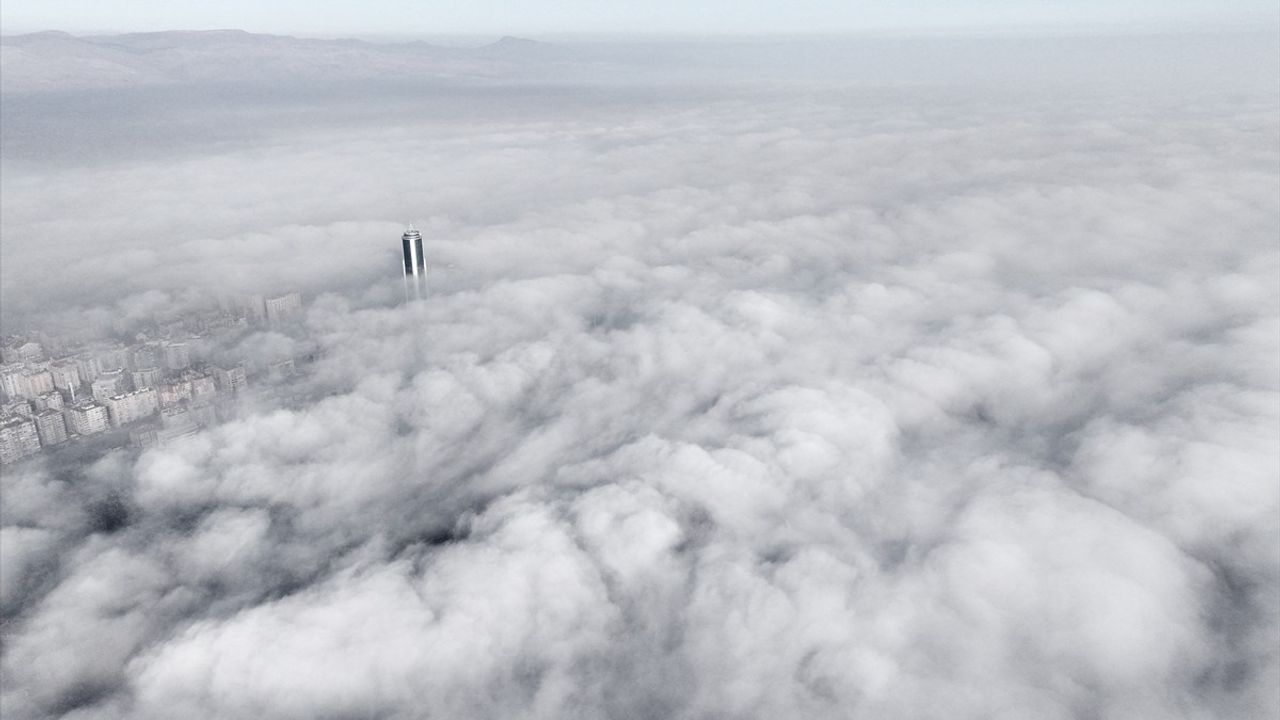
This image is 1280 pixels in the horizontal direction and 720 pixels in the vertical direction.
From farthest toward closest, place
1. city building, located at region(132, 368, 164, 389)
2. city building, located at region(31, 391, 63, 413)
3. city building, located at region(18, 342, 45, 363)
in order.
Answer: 1. city building, located at region(18, 342, 45, 363)
2. city building, located at region(132, 368, 164, 389)
3. city building, located at region(31, 391, 63, 413)

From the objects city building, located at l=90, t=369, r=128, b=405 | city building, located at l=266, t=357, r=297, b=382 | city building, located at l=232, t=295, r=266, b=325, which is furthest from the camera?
city building, located at l=232, t=295, r=266, b=325

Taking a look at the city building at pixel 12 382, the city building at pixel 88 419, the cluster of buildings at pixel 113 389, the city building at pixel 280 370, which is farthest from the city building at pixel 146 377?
the city building at pixel 280 370

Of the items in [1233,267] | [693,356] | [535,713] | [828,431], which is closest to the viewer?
[535,713]

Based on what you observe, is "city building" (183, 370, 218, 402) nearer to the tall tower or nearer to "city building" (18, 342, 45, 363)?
"city building" (18, 342, 45, 363)

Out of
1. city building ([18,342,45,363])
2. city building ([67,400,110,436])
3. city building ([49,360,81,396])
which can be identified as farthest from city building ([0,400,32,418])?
city building ([18,342,45,363])

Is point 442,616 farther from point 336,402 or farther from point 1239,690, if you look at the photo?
point 1239,690

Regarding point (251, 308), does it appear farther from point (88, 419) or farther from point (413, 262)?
point (88, 419)

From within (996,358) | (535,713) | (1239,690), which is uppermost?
(996,358)

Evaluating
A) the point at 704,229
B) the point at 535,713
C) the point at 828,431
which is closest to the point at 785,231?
the point at 704,229
